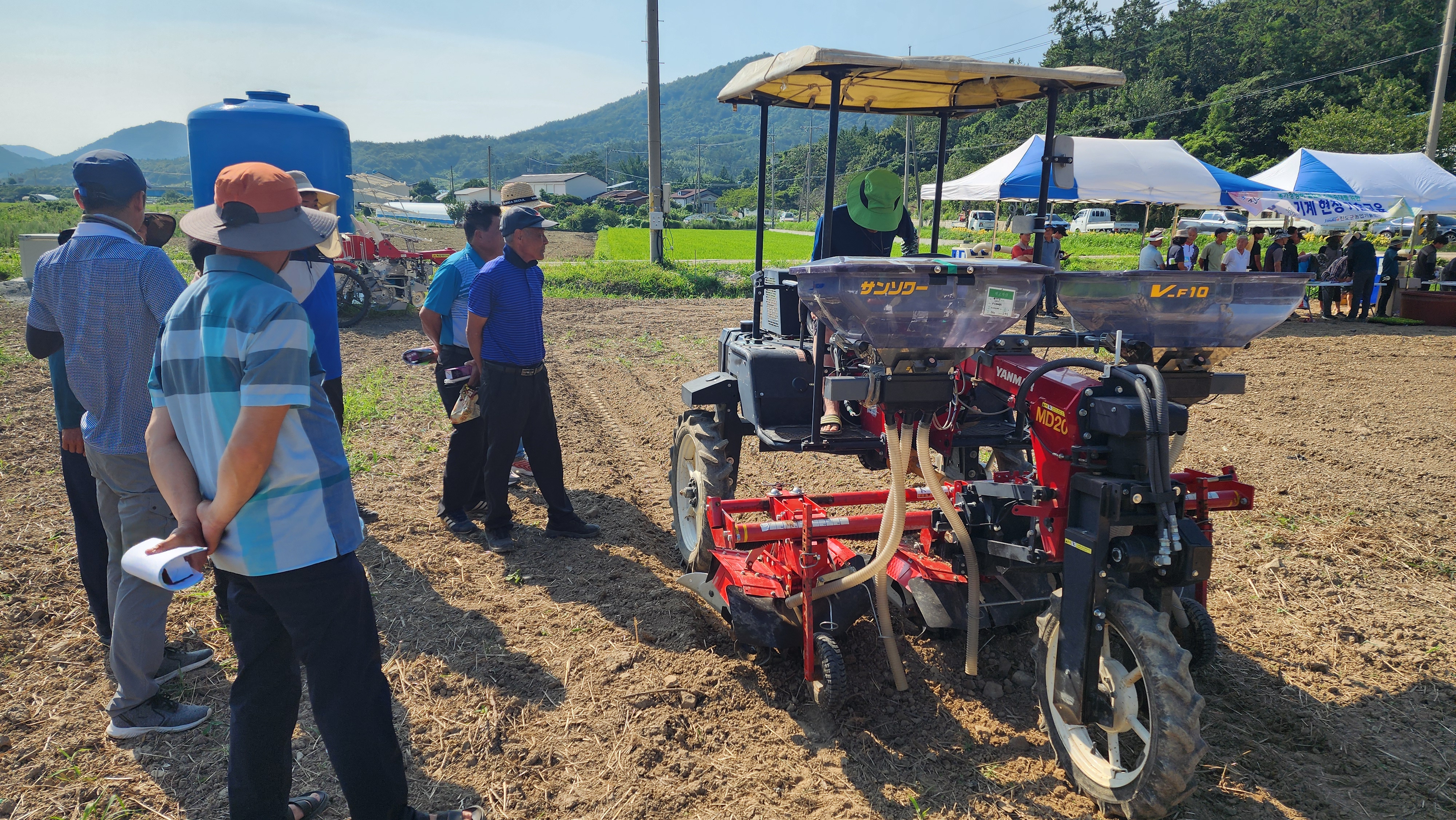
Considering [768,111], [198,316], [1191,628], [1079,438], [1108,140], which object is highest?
[1108,140]

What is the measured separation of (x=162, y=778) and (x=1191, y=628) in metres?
3.90

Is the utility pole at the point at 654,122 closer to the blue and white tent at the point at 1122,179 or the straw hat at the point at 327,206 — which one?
the blue and white tent at the point at 1122,179

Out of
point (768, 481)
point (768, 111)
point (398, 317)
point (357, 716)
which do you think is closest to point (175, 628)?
point (357, 716)

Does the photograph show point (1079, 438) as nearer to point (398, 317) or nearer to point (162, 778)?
point (162, 778)

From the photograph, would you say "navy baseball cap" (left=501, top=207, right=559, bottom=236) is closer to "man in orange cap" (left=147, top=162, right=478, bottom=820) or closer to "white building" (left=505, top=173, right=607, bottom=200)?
"man in orange cap" (left=147, top=162, right=478, bottom=820)

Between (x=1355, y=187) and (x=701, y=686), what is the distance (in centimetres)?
1794

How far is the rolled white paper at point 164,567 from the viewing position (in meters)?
1.89

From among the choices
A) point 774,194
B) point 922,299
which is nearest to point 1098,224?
point 774,194

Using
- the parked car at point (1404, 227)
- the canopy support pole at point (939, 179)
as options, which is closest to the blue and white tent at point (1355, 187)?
the parked car at point (1404, 227)

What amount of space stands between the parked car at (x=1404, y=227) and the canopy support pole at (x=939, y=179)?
85.9ft

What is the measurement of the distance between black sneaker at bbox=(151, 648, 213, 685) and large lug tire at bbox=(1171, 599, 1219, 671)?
13.4 feet

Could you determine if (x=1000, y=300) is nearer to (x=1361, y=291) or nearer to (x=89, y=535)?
(x=89, y=535)

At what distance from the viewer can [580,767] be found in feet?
9.59

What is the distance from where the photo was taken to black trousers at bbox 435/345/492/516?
16.7ft
